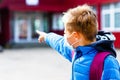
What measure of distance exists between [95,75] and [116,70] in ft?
0.39

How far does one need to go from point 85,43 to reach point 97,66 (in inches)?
6.4

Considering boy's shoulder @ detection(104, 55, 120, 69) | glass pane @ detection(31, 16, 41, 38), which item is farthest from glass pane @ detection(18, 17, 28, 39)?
boy's shoulder @ detection(104, 55, 120, 69)

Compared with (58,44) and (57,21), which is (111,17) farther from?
(58,44)

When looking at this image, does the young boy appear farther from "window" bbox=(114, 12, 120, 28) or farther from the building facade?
"window" bbox=(114, 12, 120, 28)

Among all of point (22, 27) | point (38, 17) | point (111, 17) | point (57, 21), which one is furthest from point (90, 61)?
point (38, 17)

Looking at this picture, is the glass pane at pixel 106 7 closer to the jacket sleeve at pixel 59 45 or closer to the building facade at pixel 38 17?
the building facade at pixel 38 17

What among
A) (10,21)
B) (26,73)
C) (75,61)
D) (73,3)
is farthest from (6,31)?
(75,61)

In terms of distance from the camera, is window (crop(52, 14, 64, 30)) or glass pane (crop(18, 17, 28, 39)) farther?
glass pane (crop(18, 17, 28, 39))

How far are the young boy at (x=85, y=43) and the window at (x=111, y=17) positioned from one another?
20522mm

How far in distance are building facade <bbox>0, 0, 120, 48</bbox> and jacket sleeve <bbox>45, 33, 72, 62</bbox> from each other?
19.0 metres

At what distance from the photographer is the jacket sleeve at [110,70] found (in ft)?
6.25

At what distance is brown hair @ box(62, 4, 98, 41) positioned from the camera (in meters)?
1.97

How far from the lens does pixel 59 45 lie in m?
2.46

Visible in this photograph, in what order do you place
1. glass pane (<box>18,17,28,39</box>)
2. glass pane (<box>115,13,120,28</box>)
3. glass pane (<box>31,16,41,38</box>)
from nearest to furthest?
glass pane (<box>115,13,120,28</box>) → glass pane (<box>18,17,28,39</box>) → glass pane (<box>31,16,41,38</box>)
